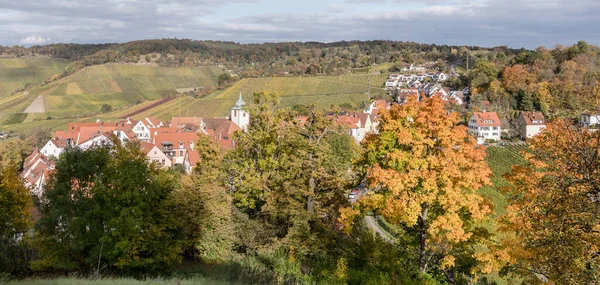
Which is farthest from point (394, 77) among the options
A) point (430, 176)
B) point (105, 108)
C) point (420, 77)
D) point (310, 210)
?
point (430, 176)

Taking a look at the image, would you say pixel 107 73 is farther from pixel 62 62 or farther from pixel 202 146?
pixel 202 146

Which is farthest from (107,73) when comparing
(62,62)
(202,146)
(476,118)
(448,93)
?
(202,146)

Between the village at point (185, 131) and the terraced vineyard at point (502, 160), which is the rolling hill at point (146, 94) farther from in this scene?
the terraced vineyard at point (502, 160)

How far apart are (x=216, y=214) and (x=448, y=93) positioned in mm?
93651

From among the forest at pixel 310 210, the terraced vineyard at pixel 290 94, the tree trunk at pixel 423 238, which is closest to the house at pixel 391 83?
the terraced vineyard at pixel 290 94

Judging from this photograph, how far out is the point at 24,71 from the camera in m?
177

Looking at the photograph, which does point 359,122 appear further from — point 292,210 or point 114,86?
point 114,86

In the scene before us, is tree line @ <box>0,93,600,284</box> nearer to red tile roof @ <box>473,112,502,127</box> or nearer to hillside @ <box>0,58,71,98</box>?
red tile roof @ <box>473,112,502,127</box>

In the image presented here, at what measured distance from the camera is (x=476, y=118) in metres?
78.7

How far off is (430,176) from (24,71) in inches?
7784

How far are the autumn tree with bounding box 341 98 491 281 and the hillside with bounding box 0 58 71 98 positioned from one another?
173352 mm

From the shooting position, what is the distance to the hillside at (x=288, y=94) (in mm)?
110062

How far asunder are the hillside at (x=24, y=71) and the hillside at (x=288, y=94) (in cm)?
6797

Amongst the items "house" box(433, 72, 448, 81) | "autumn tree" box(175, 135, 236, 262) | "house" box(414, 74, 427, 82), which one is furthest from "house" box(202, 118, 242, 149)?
"house" box(433, 72, 448, 81)
